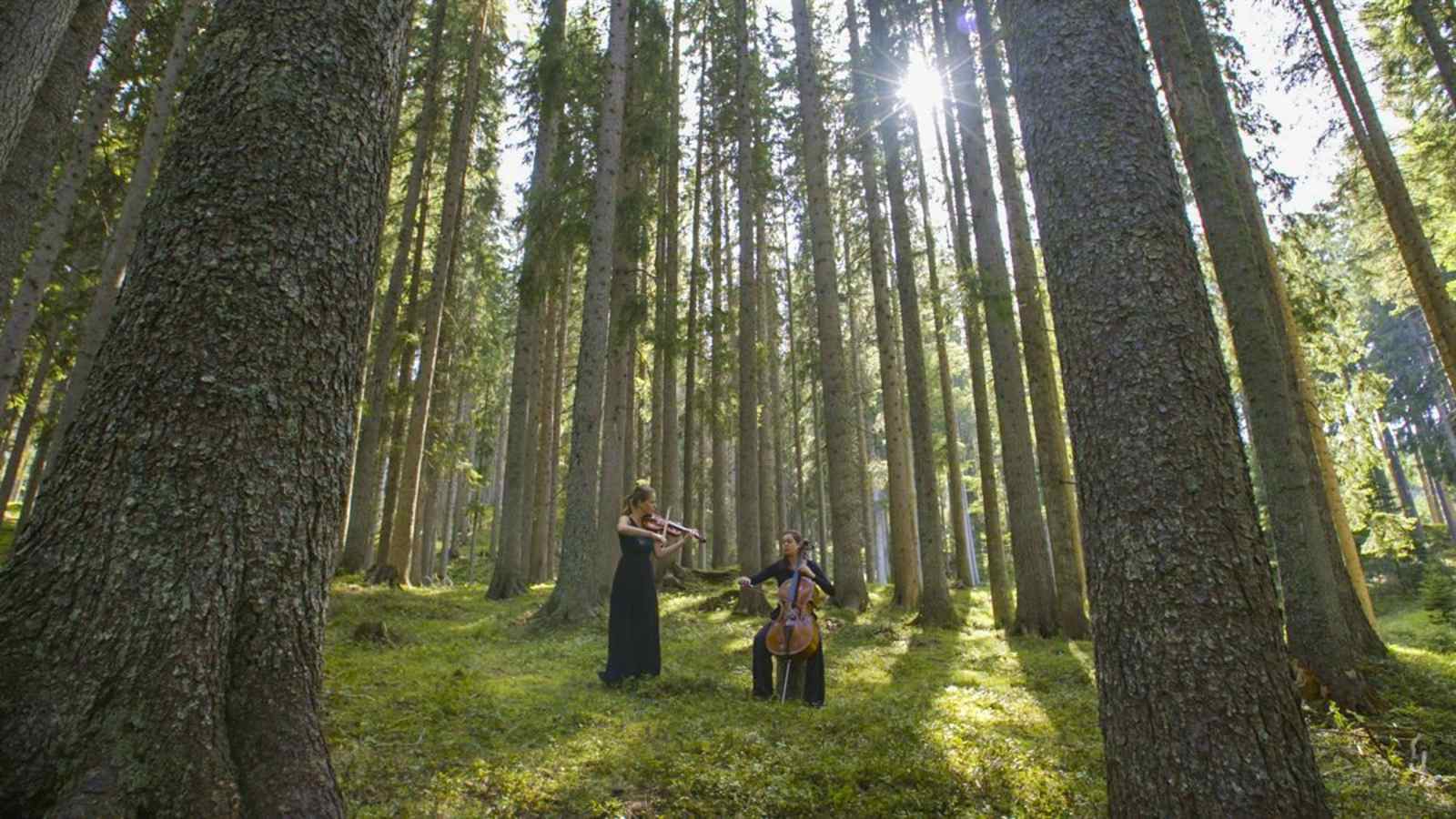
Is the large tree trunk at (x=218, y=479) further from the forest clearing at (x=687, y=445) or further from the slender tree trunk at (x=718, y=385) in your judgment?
the slender tree trunk at (x=718, y=385)

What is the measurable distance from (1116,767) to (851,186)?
19.0 meters

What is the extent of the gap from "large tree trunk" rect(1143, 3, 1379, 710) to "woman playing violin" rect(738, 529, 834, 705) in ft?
13.7

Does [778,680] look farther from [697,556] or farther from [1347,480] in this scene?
[697,556]

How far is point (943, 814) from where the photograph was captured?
3732 millimetres

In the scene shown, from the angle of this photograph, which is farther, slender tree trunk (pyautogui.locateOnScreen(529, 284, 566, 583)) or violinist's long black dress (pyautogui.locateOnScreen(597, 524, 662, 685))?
slender tree trunk (pyautogui.locateOnScreen(529, 284, 566, 583))

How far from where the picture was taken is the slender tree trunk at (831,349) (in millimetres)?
12094

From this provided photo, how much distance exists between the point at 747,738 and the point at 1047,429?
26.2 ft

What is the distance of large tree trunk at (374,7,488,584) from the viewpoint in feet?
48.4

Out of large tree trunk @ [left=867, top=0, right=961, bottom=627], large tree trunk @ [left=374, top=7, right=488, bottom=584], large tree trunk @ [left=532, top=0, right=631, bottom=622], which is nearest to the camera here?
large tree trunk @ [left=532, top=0, right=631, bottom=622]

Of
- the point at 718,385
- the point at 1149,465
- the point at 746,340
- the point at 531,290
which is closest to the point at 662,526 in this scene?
the point at 1149,465

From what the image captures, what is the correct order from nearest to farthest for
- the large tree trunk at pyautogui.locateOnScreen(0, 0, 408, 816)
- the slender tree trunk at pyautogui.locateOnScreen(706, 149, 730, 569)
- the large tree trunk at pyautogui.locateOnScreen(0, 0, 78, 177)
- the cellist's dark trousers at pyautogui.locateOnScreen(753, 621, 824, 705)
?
the large tree trunk at pyautogui.locateOnScreen(0, 0, 408, 816) → the large tree trunk at pyautogui.locateOnScreen(0, 0, 78, 177) → the cellist's dark trousers at pyautogui.locateOnScreen(753, 621, 824, 705) → the slender tree trunk at pyautogui.locateOnScreen(706, 149, 730, 569)

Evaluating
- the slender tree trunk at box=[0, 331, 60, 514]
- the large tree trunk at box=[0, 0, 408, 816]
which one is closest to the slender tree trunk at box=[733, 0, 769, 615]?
the large tree trunk at box=[0, 0, 408, 816]

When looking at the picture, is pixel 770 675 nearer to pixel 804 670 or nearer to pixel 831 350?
pixel 804 670

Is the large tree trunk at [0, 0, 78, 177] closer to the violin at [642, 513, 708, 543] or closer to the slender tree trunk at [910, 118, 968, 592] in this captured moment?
the violin at [642, 513, 708, 543]
